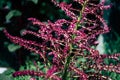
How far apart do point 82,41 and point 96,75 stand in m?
0.26

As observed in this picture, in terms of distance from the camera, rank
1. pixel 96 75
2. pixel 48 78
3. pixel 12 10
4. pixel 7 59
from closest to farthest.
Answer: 1. pixel 48 78
2. pixel 96 75
3. pixel 12 10
4. pixel 7 59

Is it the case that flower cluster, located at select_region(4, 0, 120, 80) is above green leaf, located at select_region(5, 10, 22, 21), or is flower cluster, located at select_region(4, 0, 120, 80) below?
above

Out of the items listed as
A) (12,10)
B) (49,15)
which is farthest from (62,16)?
(12,10)

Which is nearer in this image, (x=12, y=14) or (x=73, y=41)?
(x=73, y=41)


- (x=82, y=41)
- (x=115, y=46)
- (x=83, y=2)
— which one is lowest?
(x=115, y=46)

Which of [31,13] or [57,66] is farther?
[31,13]

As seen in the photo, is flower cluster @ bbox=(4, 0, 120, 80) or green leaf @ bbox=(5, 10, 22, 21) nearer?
flower cluster @ bbox=(4, 0, 120, 80)

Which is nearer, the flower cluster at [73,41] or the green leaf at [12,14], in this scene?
the flower cluster at [73,41]

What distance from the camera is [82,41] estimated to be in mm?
2248

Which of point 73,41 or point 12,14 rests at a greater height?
point 73,41

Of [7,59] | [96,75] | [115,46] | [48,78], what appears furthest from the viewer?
[7,59]

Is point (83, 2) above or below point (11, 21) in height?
above

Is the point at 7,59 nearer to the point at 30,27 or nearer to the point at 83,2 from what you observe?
the point at 30,27

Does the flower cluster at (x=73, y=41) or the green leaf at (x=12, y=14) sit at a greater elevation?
the flower cluster at (x=73, y=41)
